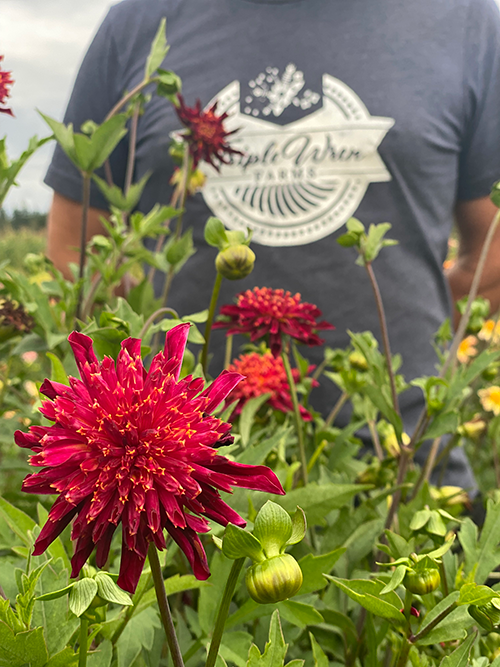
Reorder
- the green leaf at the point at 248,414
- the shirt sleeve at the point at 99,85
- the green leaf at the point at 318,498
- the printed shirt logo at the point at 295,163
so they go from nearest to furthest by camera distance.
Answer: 1. the green leaf at the point at 318,498
2. the green leaf at the point at 248,414
3. the printed shirt logo at the point at 295,163
4. the shirt sleeve at the point at 99,85

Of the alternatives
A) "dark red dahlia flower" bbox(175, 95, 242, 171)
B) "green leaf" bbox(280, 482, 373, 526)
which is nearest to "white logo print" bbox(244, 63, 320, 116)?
"dark red dahlia flower" bbox(175, 95, 242, 171)

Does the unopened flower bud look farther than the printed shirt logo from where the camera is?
No

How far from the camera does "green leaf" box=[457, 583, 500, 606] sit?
0.23 m

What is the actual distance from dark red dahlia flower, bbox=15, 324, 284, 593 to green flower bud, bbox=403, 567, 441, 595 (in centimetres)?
8

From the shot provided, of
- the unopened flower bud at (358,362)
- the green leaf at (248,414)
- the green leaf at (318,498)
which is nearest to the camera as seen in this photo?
the green leaf at (318,498)

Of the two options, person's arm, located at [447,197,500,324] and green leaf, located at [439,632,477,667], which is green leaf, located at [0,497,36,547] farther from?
person's arm, located at [447,197,500,324]

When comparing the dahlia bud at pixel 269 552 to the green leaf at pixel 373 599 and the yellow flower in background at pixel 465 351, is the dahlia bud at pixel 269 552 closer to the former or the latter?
the green leaf at pixel 373 599

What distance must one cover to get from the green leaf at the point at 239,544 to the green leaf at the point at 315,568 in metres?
0.09

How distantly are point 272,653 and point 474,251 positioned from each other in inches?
43.9

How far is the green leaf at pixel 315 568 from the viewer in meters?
0.29

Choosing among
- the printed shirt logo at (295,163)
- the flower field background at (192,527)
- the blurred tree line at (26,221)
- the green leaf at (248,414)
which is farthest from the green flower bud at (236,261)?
the blurred tree line at (26,221)

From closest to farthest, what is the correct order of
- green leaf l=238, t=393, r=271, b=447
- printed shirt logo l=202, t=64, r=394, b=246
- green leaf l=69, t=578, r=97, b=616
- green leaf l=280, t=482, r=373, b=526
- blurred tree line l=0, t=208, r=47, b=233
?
green leaf l=69, t=578, r=97, b=616
green leaf l=280, t=482, r=373, b=526
green leaf l=238, t=393, r=271, b=447
printed shirt logo l=202, t=64, r=394, b=246
blurred tree line l=0, t=208, r=47, b=233

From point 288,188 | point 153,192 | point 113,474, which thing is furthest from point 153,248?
point 113,474

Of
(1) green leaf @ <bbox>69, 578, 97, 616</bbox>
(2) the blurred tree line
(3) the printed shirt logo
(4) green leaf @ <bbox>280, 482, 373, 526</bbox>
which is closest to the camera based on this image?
(1) green leaf @ <bbox>69, 578, 97, 616</bbox>
